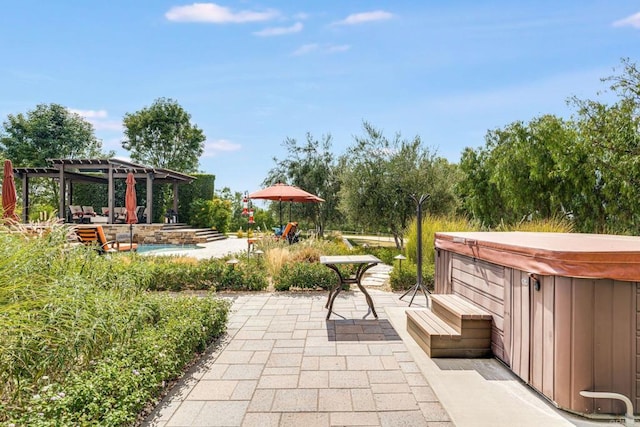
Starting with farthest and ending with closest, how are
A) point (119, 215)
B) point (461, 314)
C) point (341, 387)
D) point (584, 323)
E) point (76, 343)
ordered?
point (119, 215) → point (461, 314) → point (341, 387) → point (76, 343) → point (584, 323)

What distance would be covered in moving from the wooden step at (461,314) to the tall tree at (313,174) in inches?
487

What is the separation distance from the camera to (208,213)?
64.0 feet

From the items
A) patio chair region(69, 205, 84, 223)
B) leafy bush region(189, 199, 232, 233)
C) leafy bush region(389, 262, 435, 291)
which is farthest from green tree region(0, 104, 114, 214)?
leafy bush region(389, 262, 435, 291)

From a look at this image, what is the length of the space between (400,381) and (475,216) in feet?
50.9

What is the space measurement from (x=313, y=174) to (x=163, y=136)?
48.0ft

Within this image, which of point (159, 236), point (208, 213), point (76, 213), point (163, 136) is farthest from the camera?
point (163, 136)

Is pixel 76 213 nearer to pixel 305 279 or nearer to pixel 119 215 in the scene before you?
pixel 119 215

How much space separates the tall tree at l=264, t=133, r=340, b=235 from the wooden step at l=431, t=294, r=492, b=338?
1236 centimetres

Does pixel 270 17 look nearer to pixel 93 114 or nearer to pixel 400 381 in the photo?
pixel 400 381

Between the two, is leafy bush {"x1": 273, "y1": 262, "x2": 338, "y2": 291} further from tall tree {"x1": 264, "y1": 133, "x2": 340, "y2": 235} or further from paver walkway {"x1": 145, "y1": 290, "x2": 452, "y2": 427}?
tall tree {"x1": 264, "y1": 133, "x2": 340, "y2": 235}

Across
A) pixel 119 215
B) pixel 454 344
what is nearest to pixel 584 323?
pixel 454 344

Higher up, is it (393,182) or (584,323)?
(393,182)

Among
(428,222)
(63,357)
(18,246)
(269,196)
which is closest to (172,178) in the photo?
(269,196)

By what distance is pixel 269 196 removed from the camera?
10.0 meters
